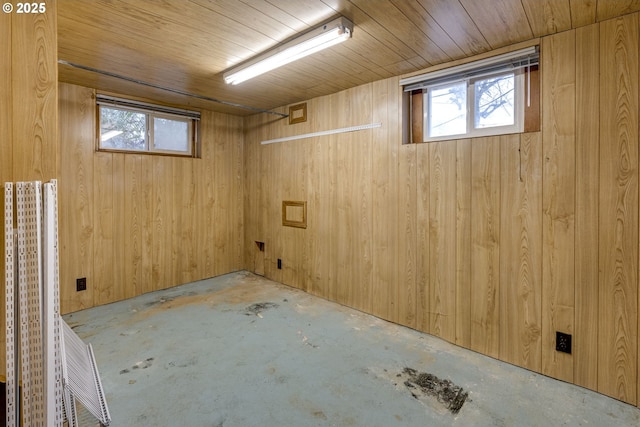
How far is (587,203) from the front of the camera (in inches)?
80.3

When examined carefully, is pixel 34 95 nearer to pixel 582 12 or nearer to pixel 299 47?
pixel 299 47

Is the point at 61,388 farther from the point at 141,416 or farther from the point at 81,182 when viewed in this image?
the point at 81,182

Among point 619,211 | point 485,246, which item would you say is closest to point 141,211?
point 485,246

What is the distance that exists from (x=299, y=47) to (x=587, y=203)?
85.3 inches

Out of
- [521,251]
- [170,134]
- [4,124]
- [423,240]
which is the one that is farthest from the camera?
[170,134]

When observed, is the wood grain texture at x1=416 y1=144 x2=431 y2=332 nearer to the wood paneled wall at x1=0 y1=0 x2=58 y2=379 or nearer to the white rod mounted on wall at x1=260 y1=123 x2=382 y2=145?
the white rod mounted on wall at x1=260 y1=123 x2=382 y2=145

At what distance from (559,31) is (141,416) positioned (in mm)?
3530

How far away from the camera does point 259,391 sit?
203 cm

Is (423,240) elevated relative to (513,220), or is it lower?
lower

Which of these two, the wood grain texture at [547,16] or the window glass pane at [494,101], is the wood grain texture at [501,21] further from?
the window glass pane at [494,101]

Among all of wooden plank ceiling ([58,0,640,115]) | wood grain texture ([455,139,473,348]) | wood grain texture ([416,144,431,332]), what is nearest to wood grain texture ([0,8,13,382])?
wooden plank ceiling ([58,0,640,115])

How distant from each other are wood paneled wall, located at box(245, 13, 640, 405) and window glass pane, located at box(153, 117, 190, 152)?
184 cm

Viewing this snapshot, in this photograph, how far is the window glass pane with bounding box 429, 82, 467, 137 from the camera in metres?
2.64

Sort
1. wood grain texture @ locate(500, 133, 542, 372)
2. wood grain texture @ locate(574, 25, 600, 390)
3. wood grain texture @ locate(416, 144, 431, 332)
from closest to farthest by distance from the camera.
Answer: wood grain texture @ locate(574, 25, 600, 390), wood grain texture @ locate(500, 133, 542, 372), wood grain texture @ locate(416, 144, 431, 332)
